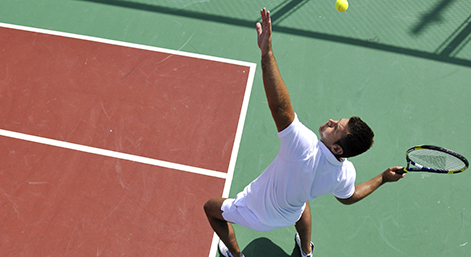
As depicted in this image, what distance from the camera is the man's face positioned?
2.51 metres

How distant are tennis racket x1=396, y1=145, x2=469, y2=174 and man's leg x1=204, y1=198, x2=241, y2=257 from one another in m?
1.82

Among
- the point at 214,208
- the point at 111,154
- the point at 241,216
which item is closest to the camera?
the point at 241,216

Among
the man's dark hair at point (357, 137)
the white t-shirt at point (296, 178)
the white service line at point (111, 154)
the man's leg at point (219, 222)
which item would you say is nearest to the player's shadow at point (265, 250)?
the man's leg at point (219, 222)

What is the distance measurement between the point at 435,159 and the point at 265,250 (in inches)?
81.2

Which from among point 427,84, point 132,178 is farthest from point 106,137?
point 427,84

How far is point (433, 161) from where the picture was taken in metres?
3.50

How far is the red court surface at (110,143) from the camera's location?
4.17 m

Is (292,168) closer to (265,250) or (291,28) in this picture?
(265,250)

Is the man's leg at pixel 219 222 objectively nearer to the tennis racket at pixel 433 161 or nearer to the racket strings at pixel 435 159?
the tennis racket at pixel 433 161

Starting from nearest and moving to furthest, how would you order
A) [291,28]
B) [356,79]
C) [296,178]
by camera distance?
1. [296,178]
2. [356,79]
3. [291,28]

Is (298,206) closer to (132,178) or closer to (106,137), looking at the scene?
(132,178)

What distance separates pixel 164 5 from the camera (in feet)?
19.5

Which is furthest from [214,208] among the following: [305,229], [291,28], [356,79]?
[291,28]

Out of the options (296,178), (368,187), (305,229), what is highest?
(296,178)
